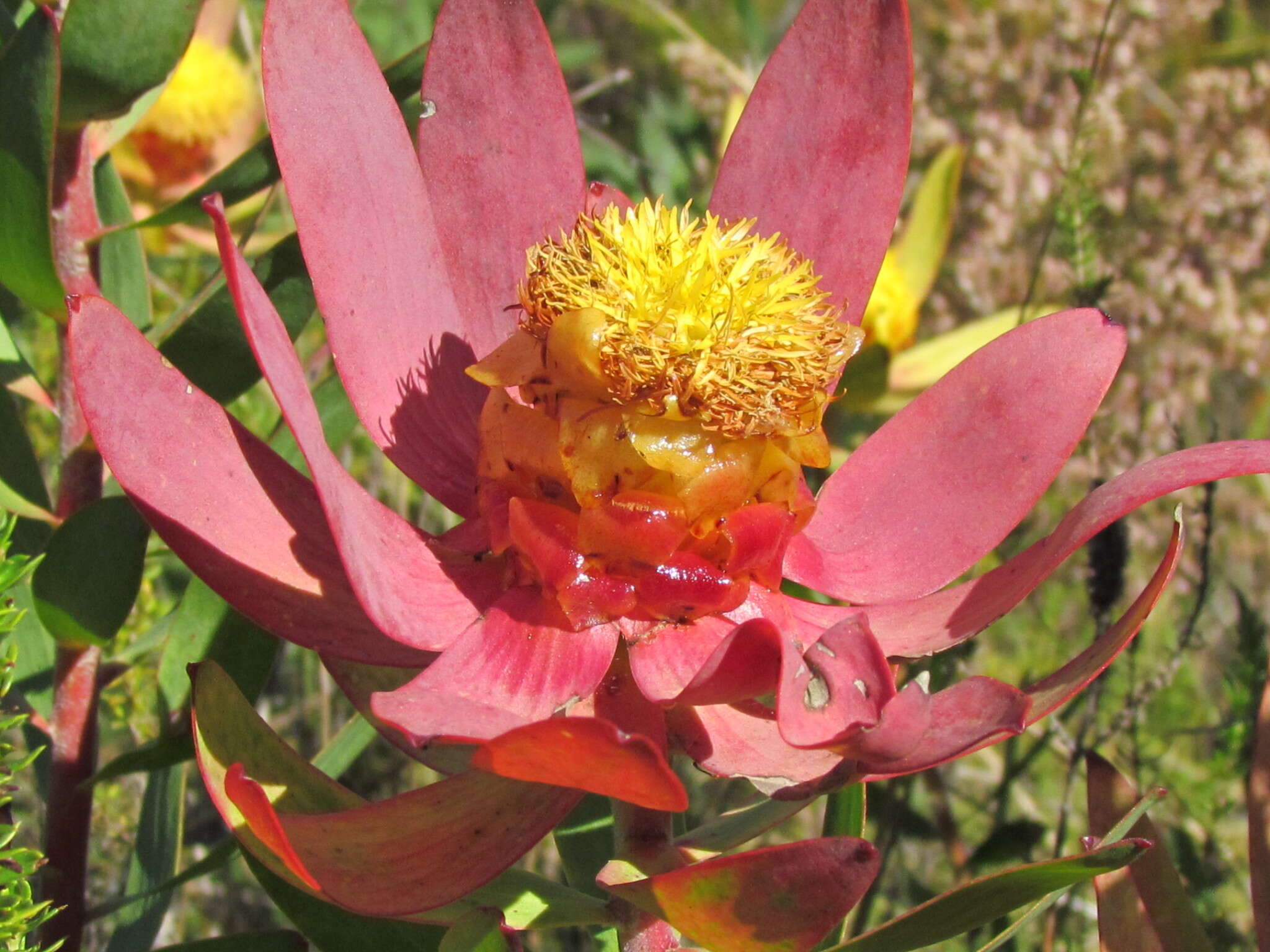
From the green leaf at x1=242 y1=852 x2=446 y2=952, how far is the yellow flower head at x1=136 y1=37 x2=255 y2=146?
4.57 feet

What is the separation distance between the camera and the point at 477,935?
3.29ft

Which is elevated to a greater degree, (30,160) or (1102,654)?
(30,160)

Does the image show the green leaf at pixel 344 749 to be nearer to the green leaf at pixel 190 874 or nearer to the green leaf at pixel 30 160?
the green leaf at pixel 190 874

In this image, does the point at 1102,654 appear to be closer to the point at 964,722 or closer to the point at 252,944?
the point at 964,722

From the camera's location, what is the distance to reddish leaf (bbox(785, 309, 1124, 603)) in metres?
1.21

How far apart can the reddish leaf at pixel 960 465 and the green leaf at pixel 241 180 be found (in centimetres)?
60

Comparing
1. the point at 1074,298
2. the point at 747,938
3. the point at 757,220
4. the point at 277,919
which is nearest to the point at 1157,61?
the point at 1074,298

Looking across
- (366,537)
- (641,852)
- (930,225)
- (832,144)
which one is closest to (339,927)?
(641,852)

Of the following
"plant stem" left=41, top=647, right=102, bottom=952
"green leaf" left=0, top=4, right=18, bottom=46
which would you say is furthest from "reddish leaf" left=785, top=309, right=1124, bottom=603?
"green leaf" left=0, top=4, right=18, bottom=46

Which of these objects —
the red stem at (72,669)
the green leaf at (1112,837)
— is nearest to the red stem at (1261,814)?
the green leaf at (1112,837)

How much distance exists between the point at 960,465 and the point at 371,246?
1.91 feet

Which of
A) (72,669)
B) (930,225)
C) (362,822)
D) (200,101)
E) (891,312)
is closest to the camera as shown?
(362,822)

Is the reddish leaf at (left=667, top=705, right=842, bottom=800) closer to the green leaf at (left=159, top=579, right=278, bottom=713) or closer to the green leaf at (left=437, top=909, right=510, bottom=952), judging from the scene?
the green leaf at (left=437, top=909, right=510, bottom=952)

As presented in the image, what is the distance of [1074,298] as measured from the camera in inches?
70.7
